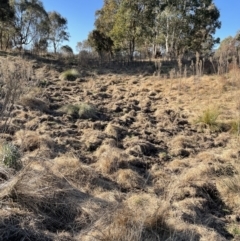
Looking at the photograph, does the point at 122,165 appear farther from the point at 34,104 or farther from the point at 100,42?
the point at 100,42

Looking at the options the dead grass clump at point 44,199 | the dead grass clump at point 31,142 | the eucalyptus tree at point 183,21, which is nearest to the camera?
the dead grass clump at point 44,199

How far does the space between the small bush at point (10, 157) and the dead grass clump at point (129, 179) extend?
1.29m

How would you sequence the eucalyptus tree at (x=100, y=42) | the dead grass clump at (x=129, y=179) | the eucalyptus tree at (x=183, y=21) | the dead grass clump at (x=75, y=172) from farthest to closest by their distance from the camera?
the eucalyptus tree at (x=100, y=42) → the eucalyptus tree at (x=183, y=21) → the dead grass clump at (x=129, y=179) → the dead grass clump at (x=75, y=172)

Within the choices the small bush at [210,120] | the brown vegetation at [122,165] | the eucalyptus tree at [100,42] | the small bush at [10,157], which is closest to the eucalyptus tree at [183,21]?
the eucalyptus tree at [100,42]

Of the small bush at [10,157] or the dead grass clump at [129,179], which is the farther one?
the dead grass clump at [129,179]

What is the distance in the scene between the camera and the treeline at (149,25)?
1576 cm

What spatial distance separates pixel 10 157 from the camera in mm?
3584

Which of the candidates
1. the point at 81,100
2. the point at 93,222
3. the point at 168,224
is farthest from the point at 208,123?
the point at 93,222

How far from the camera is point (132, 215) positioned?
2.91m

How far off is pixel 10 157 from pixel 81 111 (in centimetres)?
344

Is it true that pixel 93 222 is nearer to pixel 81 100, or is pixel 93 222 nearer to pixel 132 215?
pixel 132 215

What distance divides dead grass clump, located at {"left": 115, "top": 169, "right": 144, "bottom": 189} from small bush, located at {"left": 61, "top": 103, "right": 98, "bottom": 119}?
2.81 meters

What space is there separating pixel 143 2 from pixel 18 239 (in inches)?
597

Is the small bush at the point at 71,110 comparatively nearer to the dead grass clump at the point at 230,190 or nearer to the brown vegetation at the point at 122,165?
the brown vegetation at the point at 122,165
